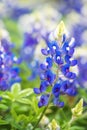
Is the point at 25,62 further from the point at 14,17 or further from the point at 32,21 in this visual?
the point at 14,17

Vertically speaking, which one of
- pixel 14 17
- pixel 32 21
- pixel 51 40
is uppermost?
pixel 14 17

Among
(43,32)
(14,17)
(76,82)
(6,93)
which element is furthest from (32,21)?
(14,17)

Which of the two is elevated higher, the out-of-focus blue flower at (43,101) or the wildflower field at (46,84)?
the wildflower field at (46,84)

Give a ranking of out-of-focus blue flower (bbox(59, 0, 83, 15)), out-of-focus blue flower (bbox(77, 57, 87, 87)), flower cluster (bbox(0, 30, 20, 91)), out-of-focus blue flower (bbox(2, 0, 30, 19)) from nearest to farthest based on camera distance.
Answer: flower cluster (bbox(0, 30, 20, 91)) < out-of-focus blue flower (bbox(77, 57, 87, 87)) < out-of-focus blue flower (bbox(59, 0, 83, 15)) < out-of-focus blue flower (bbox(2, 0, 30, 19))

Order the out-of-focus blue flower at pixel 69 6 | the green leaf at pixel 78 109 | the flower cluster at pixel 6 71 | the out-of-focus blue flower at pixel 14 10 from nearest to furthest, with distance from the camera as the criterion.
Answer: the green leaf at pixel 78 109
the flower cluster at pixel 6 71
the out-of-focus blue flower at pixel 69 6
the out-of-focus blue flower at pixel 14 10

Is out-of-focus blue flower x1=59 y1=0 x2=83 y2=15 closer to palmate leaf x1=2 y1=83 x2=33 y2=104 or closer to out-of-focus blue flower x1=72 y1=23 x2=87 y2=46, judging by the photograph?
out-of-focus blue flower x1=72 y1=23 x2=87 y2=46

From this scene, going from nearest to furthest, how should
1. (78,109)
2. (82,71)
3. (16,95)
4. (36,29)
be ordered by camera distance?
(78,109)
(16,95)
(82,71)
(36,29)

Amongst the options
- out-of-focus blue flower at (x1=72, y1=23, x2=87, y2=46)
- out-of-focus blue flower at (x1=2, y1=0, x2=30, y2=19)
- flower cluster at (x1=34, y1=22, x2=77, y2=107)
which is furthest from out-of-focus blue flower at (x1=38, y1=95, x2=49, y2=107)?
out-of-focus blue flower at (x1=2, y1=0, x2=30, y2=19)

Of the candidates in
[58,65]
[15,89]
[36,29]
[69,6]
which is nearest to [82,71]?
[36,29]

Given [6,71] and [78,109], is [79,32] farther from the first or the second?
[78,109]

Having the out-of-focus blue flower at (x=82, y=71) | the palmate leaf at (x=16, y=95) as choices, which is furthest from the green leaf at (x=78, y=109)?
the out-of-focus blue flower at (x=82, y=71)

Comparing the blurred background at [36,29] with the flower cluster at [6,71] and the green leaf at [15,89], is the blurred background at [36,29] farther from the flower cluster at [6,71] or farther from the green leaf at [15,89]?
the green leaf at [15,89]
